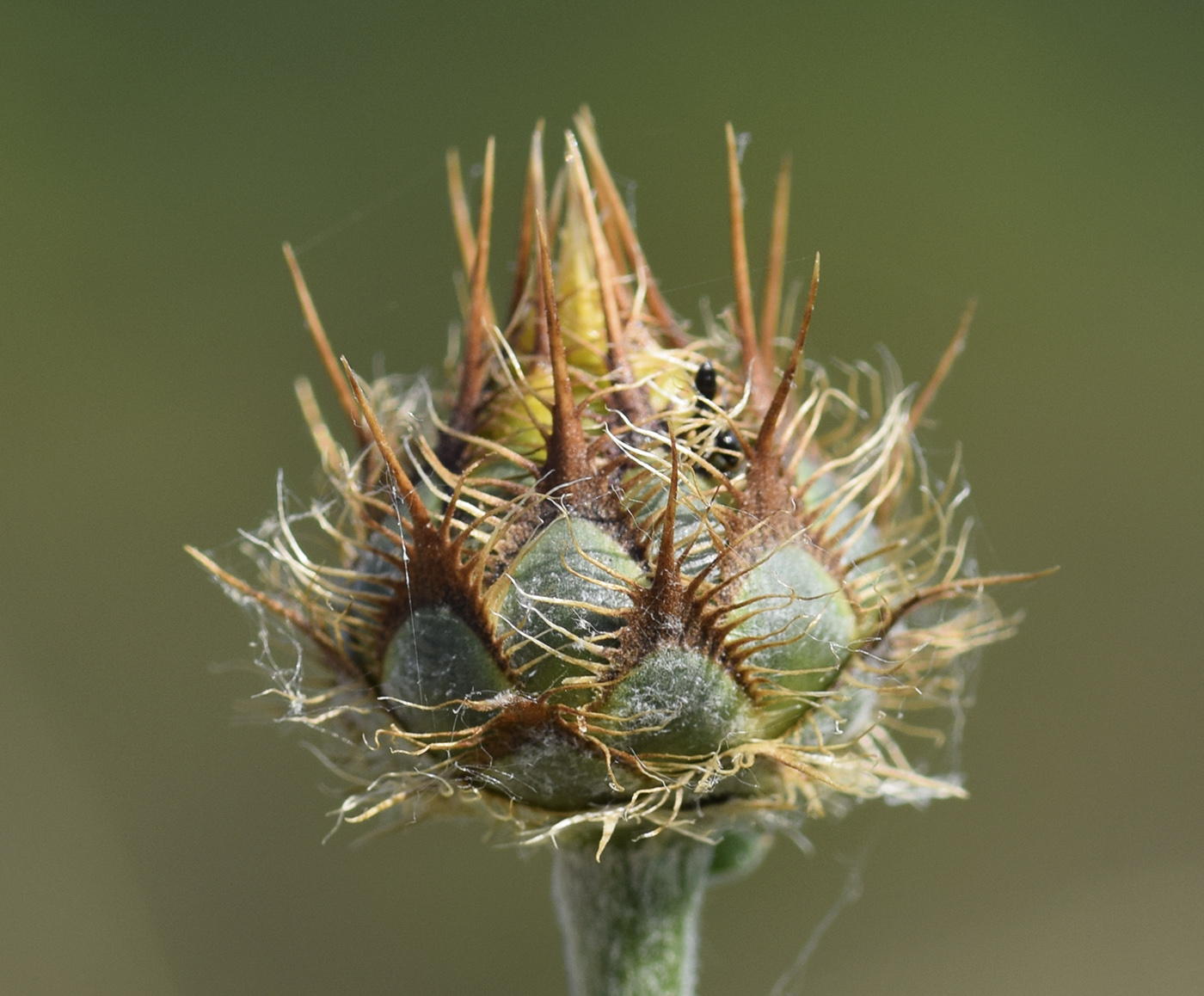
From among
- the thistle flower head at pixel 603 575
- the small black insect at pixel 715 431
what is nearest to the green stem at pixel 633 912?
the thistle flower head at pixel 603 575

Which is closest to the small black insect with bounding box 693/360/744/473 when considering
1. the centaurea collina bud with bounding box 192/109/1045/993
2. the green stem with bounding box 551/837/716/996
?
the centaurea collina bud with bounding box 192/109/1045/993

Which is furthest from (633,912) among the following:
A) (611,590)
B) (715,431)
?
(715,431)

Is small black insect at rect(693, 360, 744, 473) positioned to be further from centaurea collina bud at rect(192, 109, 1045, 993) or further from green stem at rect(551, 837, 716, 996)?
green stem at rect(551, 837, 716, 996)

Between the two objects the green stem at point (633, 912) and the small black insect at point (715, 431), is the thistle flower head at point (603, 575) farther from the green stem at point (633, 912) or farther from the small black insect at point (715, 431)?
the green stem at point (633, 912)

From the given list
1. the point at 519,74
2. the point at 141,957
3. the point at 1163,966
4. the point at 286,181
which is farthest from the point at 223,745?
the point at 1163,966

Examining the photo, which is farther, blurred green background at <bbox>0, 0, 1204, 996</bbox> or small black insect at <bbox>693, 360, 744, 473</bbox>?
blurred green background at <bbox>0, 0, 1204, 996</bbox>

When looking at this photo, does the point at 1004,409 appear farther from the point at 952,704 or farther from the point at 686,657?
the point at 686,657

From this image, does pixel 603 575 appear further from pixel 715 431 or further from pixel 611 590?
pixel 715 431
